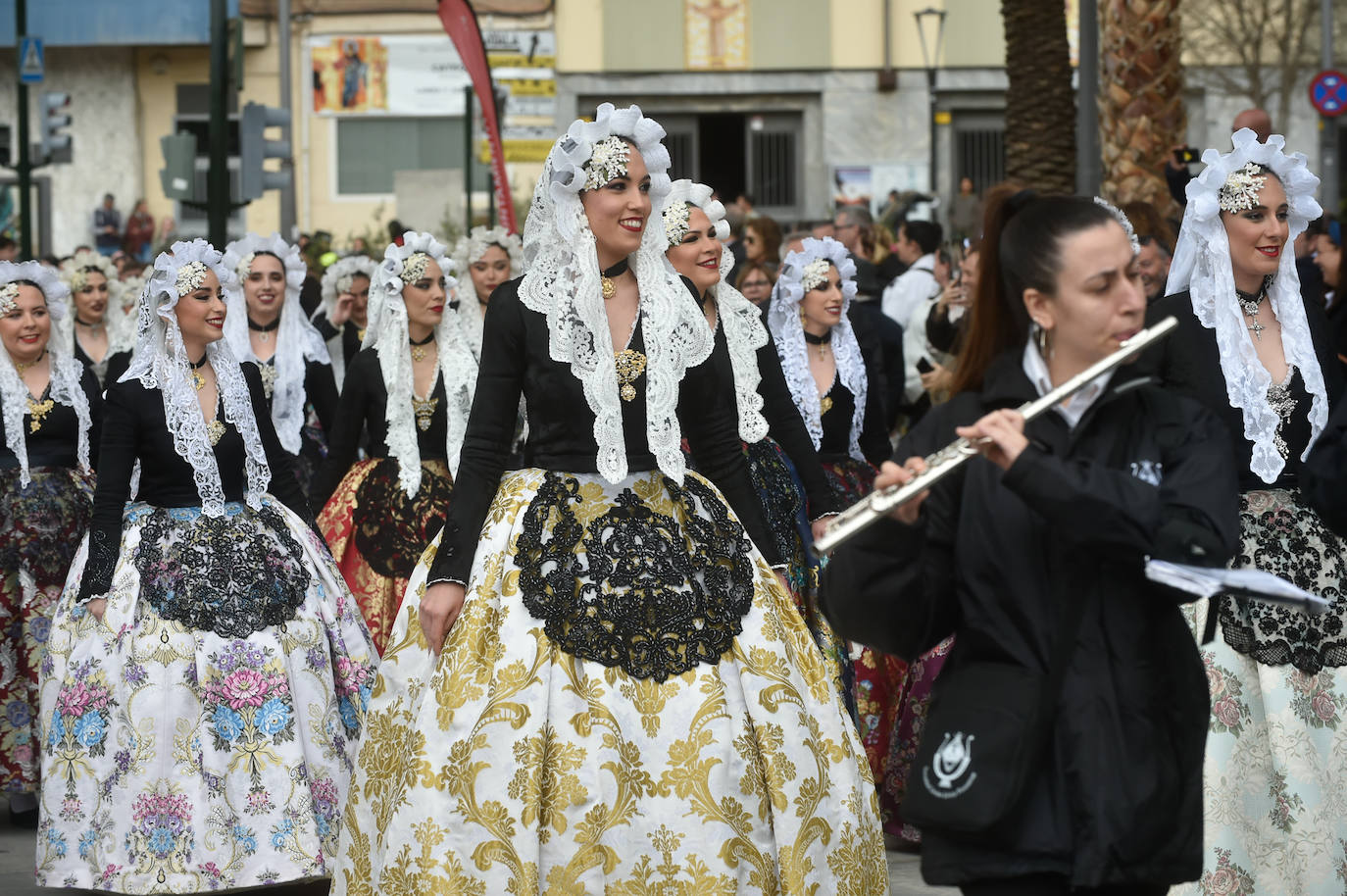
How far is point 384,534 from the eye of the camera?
9438 mm

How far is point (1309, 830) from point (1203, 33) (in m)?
30.3

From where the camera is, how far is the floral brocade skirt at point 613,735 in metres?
5.06

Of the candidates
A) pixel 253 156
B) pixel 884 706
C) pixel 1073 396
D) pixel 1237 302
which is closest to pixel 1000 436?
pixel 1073 396

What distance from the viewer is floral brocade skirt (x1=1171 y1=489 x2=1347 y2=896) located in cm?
597

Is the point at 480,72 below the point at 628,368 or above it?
above

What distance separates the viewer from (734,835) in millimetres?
5086

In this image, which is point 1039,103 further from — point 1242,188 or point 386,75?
point 386,75

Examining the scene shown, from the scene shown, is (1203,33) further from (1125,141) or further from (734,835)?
(734,835)

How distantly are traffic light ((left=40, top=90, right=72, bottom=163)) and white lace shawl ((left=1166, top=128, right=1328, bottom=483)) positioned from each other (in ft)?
66.7

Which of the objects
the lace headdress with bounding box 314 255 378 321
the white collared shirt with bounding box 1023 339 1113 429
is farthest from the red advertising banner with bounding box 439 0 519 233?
the white collared shirt with bounding box 1023 339 1113 429

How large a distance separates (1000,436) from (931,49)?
108ft

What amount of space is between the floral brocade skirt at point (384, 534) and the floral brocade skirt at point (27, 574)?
1.19 meters

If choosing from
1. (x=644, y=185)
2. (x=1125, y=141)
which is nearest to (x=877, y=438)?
(x=644, y=185)
